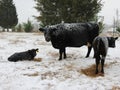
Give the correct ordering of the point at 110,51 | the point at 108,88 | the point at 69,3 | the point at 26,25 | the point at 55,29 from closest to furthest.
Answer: the point at 108,88 → the point at 55,29 → the point at 110,51 → the point at 69,3 → the point at 26,25

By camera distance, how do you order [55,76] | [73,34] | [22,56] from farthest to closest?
[73,34] < [22,56] < [55,76]

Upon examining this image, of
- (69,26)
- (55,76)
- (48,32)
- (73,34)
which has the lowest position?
(55,76)

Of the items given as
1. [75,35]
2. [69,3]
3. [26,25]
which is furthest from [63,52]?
[26,25]

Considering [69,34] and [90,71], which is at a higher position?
[69,34]

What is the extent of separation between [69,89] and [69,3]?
2508 centimetres

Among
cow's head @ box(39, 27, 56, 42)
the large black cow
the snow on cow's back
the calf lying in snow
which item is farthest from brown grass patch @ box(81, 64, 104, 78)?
the calf lying in snow

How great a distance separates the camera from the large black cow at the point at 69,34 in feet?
48.3

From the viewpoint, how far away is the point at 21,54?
1515 cm

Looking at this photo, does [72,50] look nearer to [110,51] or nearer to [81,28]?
[110,51]

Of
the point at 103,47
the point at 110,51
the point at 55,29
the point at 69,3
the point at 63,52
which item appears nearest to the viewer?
the point at 103,47

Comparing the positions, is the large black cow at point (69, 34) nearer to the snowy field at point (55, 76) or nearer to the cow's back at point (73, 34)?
the cow's back at point (73, 34)

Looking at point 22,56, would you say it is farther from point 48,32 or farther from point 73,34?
point 73,34

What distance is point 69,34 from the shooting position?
15109 mm

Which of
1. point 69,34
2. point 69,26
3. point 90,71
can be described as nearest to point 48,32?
point 69,34
